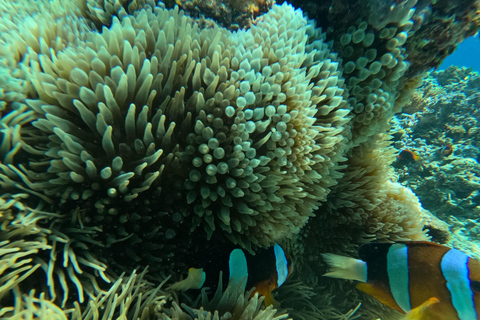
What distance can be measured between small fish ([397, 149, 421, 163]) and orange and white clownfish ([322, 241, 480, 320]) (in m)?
4.69

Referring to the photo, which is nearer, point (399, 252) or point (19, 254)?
point (19, 254)

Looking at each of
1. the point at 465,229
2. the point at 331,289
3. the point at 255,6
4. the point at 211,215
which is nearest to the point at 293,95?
the point at 211,215

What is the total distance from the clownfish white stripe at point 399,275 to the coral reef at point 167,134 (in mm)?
551

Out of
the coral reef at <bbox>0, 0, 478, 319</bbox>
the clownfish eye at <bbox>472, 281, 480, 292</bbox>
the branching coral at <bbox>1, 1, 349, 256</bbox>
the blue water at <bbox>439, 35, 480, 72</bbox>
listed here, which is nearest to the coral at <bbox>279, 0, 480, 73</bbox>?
the coral reef at <bbox>0, 0, 478, 319</bbox>

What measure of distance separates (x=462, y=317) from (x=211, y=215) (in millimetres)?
1604

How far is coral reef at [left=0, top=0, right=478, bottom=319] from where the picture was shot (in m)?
1.40

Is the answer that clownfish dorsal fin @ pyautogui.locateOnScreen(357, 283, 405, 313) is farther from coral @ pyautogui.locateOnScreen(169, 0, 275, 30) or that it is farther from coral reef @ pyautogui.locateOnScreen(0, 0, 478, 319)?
coral @ pyautogui.locateOnScreen(169, 0, 275, 30)

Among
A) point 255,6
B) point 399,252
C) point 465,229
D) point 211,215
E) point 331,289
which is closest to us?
point 211,215

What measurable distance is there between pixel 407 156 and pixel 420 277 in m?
4.94

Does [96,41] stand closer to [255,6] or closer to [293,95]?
[293,95]

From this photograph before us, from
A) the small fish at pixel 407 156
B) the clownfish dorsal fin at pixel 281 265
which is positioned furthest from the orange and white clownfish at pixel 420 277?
the small fish at pixel 407 156

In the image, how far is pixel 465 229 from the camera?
5.29 m

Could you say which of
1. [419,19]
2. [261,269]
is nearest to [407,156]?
[419,19]

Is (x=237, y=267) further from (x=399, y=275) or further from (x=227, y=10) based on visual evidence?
(x=227, y=10)
